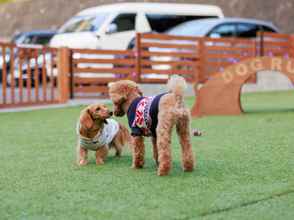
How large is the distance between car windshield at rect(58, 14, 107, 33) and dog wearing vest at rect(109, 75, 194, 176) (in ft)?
33.0

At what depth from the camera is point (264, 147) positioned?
21.9 feet

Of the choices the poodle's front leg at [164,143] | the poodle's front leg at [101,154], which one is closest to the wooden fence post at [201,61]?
the poodle's front leg at [101,154]

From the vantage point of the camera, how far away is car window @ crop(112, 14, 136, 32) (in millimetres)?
15891

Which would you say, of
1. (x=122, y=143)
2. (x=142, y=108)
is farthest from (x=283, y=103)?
(x=142, y=108)

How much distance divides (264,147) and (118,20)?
9814 millimetres

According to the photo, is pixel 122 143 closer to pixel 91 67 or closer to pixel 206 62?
pixel 91 67

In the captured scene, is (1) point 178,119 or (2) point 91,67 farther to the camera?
(2) point 91,67

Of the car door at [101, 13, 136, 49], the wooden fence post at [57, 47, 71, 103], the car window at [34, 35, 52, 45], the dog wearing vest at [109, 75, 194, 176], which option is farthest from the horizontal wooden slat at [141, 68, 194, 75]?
the dog wearing vest at [109, 75, 194, 176]

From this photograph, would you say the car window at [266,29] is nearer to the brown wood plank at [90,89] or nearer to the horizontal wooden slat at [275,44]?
the horizontal wooden slat at [275,44]

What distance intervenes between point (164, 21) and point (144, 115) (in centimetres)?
1220

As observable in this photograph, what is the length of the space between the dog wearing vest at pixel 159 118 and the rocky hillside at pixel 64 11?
22.0 meters

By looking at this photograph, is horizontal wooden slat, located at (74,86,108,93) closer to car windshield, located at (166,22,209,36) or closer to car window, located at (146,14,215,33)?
car windshield, located at (166,22,209,36)

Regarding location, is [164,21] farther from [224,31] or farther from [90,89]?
[90,89]

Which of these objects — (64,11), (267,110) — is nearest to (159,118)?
(267,110)
